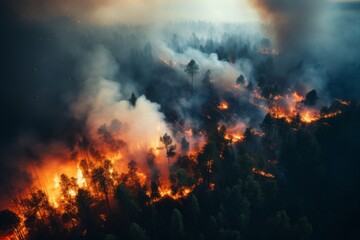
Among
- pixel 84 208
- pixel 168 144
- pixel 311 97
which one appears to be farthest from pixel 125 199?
pixel 311 97

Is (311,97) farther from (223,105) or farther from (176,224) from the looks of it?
(176,224)

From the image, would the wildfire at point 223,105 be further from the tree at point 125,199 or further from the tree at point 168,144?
the tree at point 125,199

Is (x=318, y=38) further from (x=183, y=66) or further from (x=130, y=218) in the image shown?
(x=130, y=218)

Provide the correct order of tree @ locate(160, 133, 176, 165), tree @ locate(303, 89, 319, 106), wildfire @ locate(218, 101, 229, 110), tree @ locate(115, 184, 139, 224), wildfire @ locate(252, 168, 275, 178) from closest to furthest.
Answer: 1. tree @ locate(115, 184, 139, 224)
2. wildfire @ locate(252, 168, 275, 178)
3. tree @ locate(160, 133, 176, 165)
4. tree @ locate(303, 89, 319, 106)
5. wildfire @ locate(218, 101, 229, 110)

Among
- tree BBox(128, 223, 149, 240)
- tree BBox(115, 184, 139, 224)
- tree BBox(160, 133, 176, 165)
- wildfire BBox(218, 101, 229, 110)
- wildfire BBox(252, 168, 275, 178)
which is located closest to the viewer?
tree BBox(128, 223, 149, 240)

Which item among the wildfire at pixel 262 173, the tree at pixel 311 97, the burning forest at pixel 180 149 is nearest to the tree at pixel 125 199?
the burning forest at pixel 180 149

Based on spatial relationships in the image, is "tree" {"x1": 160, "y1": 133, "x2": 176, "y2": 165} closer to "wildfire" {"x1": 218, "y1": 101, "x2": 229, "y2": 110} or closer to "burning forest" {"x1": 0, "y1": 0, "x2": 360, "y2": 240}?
"burning forest" {"x1": 0, "y1": 0, "x2": 360, "y2": 240}

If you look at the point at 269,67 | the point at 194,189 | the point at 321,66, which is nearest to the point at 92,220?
the point at 194,189

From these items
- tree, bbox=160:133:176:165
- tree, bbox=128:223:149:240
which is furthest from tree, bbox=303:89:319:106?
tree, bbox=128:223:149:240
